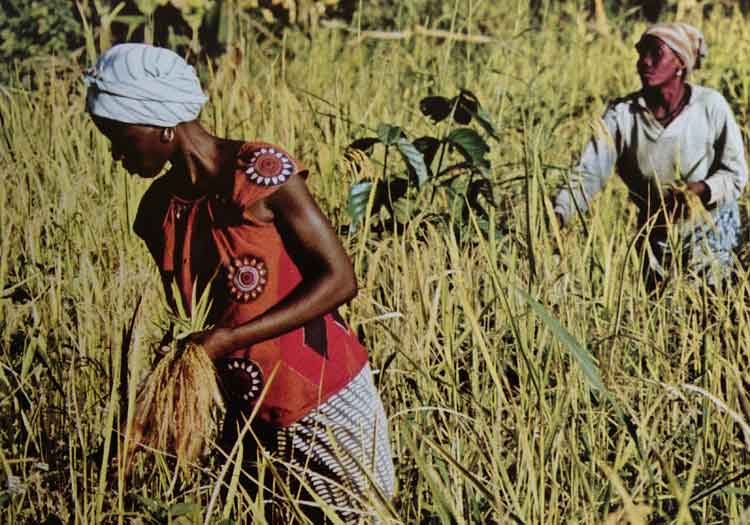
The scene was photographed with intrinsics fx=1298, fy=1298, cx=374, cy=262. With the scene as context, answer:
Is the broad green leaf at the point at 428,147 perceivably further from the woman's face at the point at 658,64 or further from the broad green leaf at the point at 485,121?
the woman's face at the point at 658,64

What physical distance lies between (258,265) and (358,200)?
0.91m

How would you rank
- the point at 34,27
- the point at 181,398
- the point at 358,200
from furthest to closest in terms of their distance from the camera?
the point at 34,27 → the point at 358,200 → the point at 181,398

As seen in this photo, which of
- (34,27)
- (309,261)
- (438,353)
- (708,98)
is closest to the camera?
(309,261)

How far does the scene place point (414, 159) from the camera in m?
3.12

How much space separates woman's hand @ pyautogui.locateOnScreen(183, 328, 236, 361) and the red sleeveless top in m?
0.12

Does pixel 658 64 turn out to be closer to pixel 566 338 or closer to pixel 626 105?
pixel 626 105

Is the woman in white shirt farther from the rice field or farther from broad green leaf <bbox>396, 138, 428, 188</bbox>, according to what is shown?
broad green leaf <bbox>396, 138, 428, 188</bbox>

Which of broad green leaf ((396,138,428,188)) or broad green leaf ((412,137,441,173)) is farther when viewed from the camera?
broad green leaf ((412,137,441,173))

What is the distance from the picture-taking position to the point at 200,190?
7.29ft

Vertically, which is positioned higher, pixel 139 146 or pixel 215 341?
pixel 139 146

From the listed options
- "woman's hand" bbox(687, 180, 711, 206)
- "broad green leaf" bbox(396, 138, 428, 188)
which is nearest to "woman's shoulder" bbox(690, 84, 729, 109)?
"woman's hand" bbox(687, 180, 711, 206)

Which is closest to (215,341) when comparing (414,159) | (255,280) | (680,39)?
(255,280)

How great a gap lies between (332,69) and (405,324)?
2842 millimetres

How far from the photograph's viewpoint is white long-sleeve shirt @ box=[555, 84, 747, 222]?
3.72m
